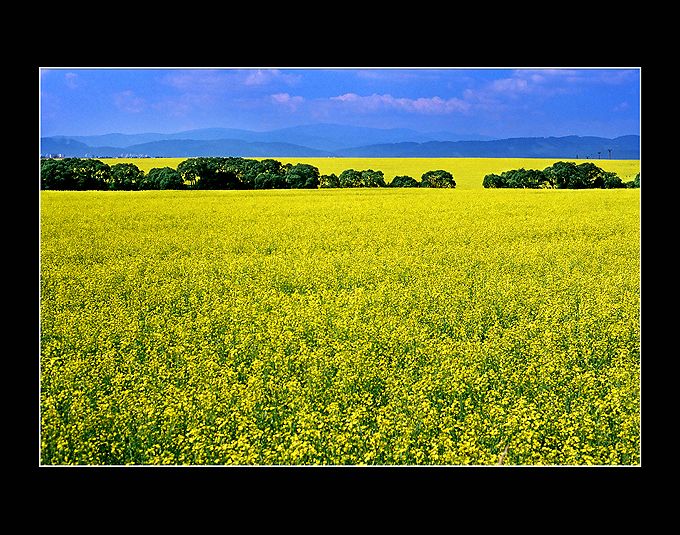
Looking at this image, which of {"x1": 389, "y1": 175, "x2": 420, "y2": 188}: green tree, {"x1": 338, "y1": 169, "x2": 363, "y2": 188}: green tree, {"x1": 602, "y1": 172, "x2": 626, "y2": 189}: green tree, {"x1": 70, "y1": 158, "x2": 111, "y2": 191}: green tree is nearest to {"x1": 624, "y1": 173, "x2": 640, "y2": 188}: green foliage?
{"x1": 602, "y1": 172, "x2": 626, "y2": 189}: green tree

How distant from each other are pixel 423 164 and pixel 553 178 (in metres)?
3.27

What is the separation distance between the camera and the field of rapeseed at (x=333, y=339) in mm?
5098

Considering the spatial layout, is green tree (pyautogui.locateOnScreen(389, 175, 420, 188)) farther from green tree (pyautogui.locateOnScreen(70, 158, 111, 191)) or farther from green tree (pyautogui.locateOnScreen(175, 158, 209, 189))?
green tree (pyautogui.locateOnScreen(70, 158, 111, 191))

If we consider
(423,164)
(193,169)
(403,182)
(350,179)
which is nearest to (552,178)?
(403,182)

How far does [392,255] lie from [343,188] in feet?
9.29

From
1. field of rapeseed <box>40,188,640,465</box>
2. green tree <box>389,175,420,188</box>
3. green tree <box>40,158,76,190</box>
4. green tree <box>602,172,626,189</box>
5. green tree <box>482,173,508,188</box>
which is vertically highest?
green tree <box>482,173,508,188</box>

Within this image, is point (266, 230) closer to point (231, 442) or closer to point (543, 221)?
point (543, 221)

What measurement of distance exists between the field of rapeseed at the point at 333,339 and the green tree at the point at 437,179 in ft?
5.03

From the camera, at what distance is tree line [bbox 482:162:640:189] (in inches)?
495

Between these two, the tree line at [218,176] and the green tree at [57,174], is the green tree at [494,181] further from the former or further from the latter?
the green tree at [57,174]

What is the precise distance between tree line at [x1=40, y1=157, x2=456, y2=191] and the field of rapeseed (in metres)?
0.31

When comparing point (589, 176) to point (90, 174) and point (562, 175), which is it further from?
point (90, 174)

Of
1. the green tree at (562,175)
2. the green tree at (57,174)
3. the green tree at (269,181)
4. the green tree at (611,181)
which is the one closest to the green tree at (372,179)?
the green tree at (269,181)
